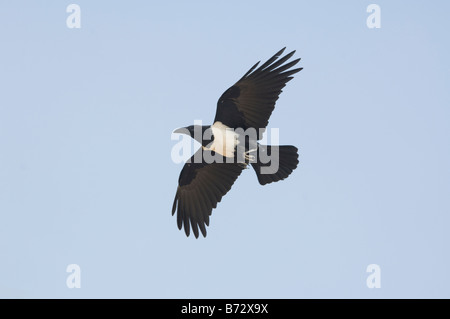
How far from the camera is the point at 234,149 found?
12875 mm

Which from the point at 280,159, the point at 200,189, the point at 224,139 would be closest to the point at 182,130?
the point at 224,139

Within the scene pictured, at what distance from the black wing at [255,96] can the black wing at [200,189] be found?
1020 mm

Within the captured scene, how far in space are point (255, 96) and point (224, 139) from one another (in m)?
0.92

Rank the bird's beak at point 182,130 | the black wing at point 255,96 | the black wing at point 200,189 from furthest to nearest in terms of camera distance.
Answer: the black wing at point 200,189
the bird's beak at point 182,130
the black wing at point 255,96

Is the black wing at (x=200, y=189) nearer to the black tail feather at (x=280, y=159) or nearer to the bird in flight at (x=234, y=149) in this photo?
the bird in flight at (x=234, y=149)

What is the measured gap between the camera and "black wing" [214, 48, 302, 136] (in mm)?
12562

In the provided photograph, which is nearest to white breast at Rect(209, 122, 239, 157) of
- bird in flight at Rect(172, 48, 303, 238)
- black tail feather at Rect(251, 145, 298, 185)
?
bird in flight at Rect(172, 48, 303, 238)

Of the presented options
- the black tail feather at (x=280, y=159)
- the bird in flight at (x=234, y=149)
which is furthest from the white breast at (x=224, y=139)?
the black tail feather at (x=280, y=159)

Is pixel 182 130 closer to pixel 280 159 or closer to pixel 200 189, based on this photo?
pixel 200 189

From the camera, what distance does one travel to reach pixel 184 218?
44.9 ft

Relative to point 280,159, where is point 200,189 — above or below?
below

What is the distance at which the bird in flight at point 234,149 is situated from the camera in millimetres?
12648
